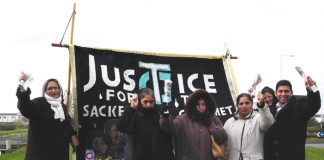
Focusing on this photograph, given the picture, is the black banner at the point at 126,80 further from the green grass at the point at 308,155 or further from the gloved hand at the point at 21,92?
the green grass at the point at 308,155

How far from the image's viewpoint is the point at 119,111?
20.5ft

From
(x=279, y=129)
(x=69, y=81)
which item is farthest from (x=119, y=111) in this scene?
(x=279, y=129)

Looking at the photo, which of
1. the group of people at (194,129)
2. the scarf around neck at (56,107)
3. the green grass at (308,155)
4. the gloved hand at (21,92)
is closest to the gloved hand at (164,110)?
the group of people at (194,129)

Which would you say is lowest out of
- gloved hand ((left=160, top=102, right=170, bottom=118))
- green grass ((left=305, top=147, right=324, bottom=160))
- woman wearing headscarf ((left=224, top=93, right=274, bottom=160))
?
green grass ((left=305, top=147, right=324, bottom=160))

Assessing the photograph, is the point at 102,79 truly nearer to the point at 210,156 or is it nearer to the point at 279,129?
the point at 210,156

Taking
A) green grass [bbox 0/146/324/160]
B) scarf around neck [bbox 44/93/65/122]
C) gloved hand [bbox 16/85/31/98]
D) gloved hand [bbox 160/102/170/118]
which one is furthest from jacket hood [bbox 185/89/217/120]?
green grass [bbox 0/146/324/160]

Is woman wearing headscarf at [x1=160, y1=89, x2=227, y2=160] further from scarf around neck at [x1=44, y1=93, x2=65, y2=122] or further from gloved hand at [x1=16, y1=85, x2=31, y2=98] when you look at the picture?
gloved hand at [x1=16, y1=85, x2=31, y2=98]

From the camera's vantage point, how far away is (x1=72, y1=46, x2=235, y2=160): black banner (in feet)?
19.8

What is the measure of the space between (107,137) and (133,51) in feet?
4.38

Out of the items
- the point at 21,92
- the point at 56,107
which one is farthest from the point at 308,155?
the point at 21,92

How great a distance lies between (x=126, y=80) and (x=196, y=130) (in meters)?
1.68

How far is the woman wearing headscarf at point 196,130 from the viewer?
5.08 metres

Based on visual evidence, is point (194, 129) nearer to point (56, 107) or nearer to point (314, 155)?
point (56, 107)

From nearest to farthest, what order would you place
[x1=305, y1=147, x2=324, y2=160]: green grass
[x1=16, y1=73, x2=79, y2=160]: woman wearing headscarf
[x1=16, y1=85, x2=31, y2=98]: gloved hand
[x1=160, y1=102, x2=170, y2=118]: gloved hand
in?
1. [x1=16, y1=85, x2=31, y2=98]: gloved hand
2. [x1=160, y1=102, x2=170, y2=118]: gloved hand
3. [x1=16, y1=73, x2=79, y2=160]: woman wearing headscarf
4. [x1=305, y1=147, x2=324, y2=160]: green grass
